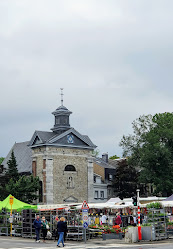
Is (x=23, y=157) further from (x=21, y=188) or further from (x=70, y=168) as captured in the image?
(x=21, y=188)

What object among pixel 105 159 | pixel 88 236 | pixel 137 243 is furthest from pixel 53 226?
pixel 105 159

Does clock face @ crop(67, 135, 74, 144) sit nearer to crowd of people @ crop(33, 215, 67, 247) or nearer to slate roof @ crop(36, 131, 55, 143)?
slate roof @ crop(36, 131, 55, 143)

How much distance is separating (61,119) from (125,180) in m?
15.4

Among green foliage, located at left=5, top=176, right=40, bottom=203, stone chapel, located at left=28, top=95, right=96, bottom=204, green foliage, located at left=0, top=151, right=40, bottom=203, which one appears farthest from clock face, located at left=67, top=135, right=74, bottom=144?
green foliage, located at left=5, top=176, right=40, bottom=203

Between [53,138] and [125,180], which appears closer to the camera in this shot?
[53,138]

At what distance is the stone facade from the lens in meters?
72.2

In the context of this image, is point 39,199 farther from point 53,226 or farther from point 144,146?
point 53,226

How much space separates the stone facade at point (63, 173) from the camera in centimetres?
7219

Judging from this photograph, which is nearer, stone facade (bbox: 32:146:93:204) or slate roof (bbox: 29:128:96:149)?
stone facade (bbox: 32:146:93:204)

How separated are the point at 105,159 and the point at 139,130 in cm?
1971

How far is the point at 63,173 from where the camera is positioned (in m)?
74.1

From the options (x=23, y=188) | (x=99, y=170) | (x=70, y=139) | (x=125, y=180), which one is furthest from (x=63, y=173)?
(x=99, y=170)

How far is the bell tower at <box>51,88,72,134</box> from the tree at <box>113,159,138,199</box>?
520 inches

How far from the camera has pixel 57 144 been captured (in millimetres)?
73625
